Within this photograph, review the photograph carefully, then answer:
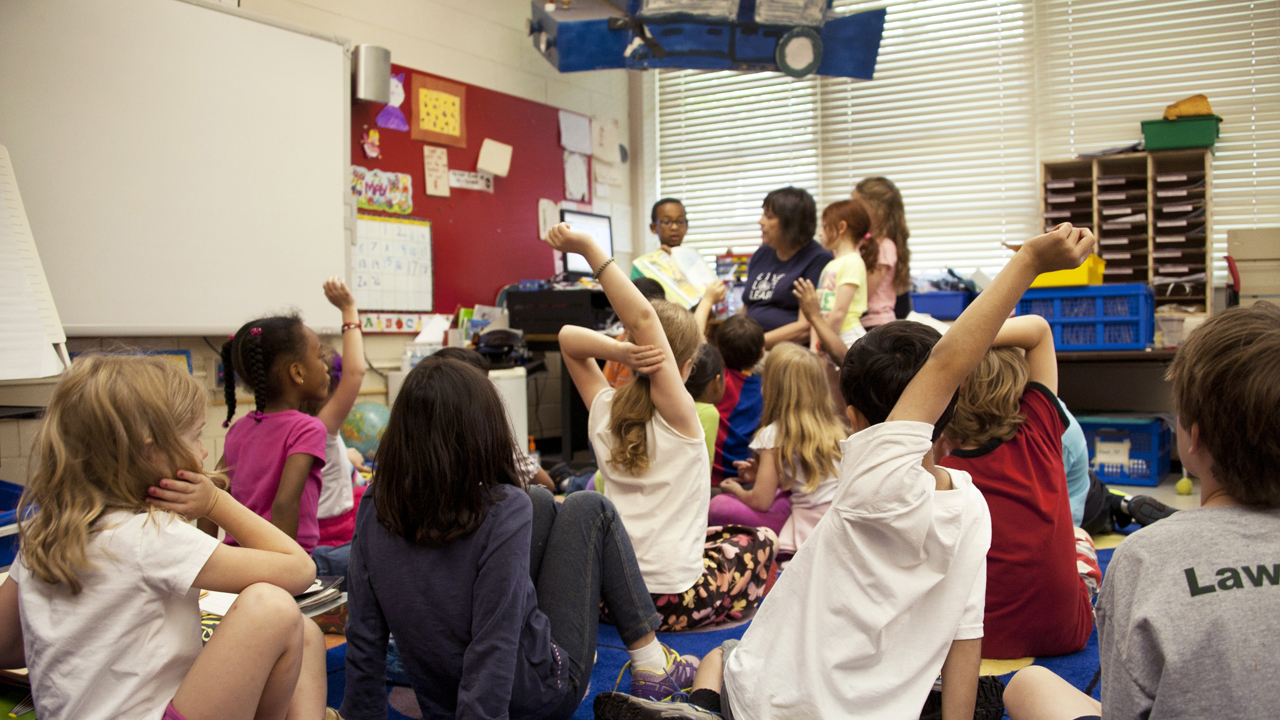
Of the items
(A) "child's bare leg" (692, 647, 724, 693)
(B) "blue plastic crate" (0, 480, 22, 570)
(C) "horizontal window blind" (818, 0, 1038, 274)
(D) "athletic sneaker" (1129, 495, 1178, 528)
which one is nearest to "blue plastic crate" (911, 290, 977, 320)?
(C) "horizontal window blind" (818, 0, 1038, 274)

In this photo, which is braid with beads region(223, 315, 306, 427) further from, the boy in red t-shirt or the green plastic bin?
the green plastic bin

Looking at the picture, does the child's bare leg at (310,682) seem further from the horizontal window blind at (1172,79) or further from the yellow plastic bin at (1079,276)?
the horizontal window blind at (1172,79)

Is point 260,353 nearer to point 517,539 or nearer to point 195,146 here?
point 517,539

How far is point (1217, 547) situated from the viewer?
0.74 metres

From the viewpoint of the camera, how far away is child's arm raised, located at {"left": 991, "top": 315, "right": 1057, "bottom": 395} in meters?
1.47

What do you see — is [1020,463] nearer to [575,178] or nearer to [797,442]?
[797,442]

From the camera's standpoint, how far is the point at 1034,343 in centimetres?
148

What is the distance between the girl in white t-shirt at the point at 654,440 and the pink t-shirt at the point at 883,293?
155 centimetres

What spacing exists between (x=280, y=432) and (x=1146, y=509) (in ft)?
8.36

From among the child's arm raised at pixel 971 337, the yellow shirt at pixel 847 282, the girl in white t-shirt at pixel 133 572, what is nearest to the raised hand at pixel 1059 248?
the child's arm raised at pixel 971 337

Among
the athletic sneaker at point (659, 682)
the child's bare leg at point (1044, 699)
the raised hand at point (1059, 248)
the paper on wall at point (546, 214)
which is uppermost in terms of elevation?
the paper on wall at point (546, 214)

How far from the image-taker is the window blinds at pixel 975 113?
4.01 metres

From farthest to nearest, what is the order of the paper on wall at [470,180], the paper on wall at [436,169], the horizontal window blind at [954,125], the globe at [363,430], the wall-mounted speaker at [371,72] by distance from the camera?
the horizontal window blind at [954,125], the paper on wall at [470,180], the paper on wall at [436,169], the wall-mounted speaker at [371,72], the globe at [363,430]

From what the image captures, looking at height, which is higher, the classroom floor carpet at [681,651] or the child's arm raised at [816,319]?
the child's arm raised at [816,319]
